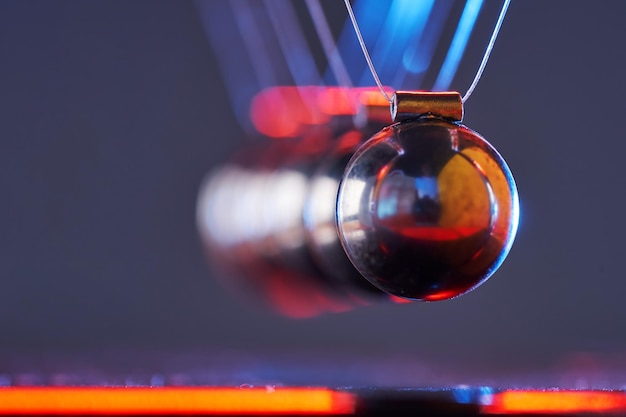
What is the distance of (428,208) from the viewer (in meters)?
0.49

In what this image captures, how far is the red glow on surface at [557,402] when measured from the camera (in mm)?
691

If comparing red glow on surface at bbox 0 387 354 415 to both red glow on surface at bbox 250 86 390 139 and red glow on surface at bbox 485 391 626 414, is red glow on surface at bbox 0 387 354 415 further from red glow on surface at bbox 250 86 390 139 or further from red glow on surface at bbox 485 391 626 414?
red glow on surface at bbox 250 86 390 139

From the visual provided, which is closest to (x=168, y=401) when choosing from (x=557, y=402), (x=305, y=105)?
(x=557, y=402)

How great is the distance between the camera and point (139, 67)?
2.72 meters

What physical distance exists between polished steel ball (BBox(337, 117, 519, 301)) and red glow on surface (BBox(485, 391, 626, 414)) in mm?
194

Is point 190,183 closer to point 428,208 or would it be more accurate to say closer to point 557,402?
point 557,402

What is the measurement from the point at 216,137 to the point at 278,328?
0.56 metres

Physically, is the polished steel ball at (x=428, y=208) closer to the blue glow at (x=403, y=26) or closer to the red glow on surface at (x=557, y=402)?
the red glow on surface at (x=557, y=402)

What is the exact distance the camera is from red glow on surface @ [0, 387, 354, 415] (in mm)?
660

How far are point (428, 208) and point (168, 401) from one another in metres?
0.27

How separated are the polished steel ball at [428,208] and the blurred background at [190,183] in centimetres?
204

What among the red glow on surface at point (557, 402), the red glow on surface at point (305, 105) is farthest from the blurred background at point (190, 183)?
the red glow on surface at point (557, 402)

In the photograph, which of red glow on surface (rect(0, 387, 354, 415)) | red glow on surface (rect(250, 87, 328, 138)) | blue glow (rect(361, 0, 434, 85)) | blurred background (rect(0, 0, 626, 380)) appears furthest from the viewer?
blurred background (rect(0, 0, 626, 380))

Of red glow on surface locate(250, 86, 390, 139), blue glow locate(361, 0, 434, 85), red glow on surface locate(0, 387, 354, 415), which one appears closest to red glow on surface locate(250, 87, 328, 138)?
red glow on surface locate(250, 86, 390, 139)
